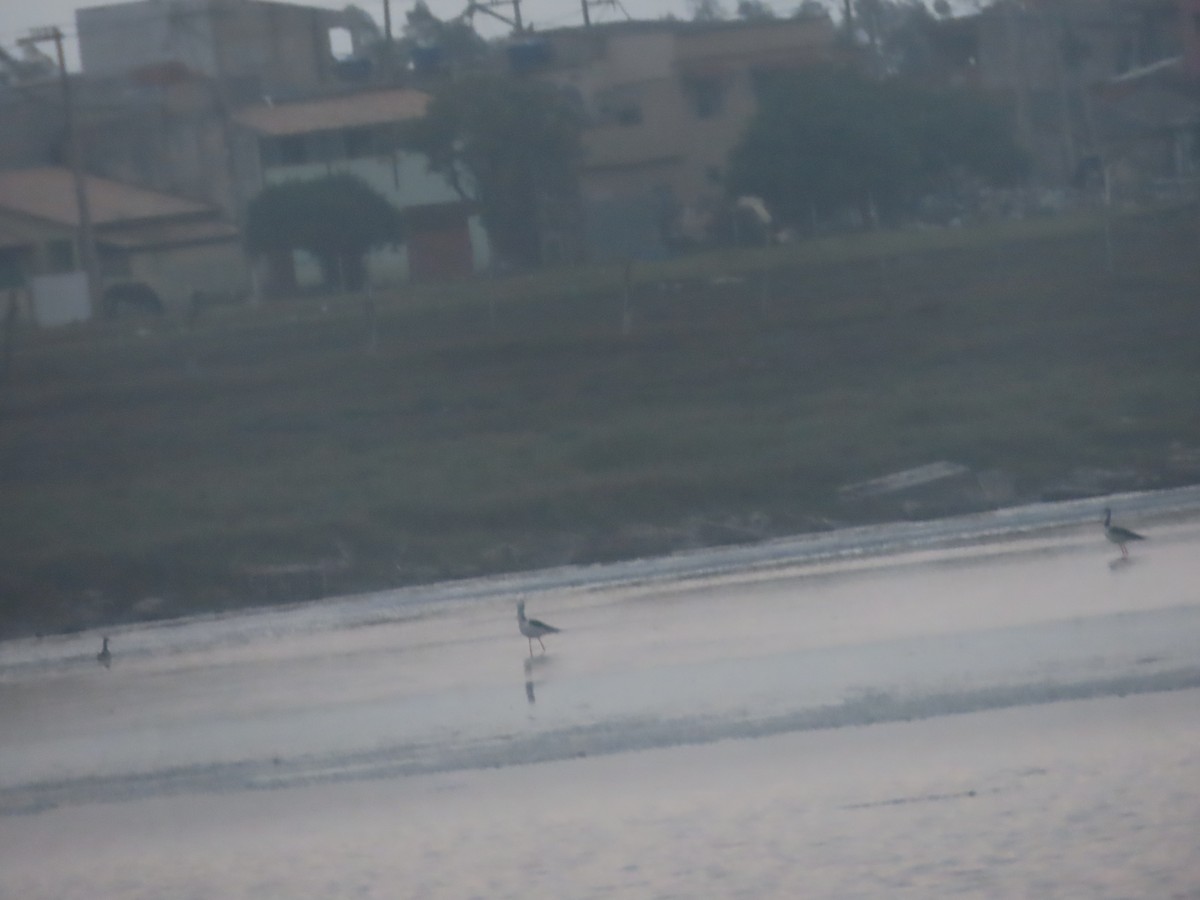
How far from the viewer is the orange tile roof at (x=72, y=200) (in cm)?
4822

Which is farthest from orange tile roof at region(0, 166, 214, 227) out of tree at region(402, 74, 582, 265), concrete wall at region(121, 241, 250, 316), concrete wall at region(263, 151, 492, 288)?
tree at region(402, 74, 582, 265)

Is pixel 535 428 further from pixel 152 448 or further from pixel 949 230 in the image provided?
pixel 949 230

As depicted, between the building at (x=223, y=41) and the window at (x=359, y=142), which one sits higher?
the building at (x=223, y=41)

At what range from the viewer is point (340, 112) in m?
49.5

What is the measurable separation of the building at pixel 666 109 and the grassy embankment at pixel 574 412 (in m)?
9.31

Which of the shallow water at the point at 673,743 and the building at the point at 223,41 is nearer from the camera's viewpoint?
the shallow water at the point at 673,743

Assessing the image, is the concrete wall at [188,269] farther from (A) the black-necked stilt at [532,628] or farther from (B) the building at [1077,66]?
(A) the black-necked stilt at [532,628]

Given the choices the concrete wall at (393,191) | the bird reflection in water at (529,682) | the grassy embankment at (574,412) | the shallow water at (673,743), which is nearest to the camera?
the shallow water at (673,743)

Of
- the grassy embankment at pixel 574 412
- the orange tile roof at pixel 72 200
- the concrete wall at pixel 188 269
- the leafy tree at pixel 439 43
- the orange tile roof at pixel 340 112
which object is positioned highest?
the leafy tree at pixel 439 43

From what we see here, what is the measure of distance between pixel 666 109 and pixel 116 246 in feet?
47.3

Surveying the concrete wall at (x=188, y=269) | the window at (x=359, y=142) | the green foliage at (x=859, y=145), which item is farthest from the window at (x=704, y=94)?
the concrete wall at (x=188, y=269)

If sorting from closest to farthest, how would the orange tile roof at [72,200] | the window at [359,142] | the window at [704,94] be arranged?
1. the window at [704,94]
2. the orange tile roof at [72,200]
3. the window at [359,142]

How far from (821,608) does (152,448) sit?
1496cm

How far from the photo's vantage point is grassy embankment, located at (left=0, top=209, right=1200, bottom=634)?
Answer: 65.4ft
